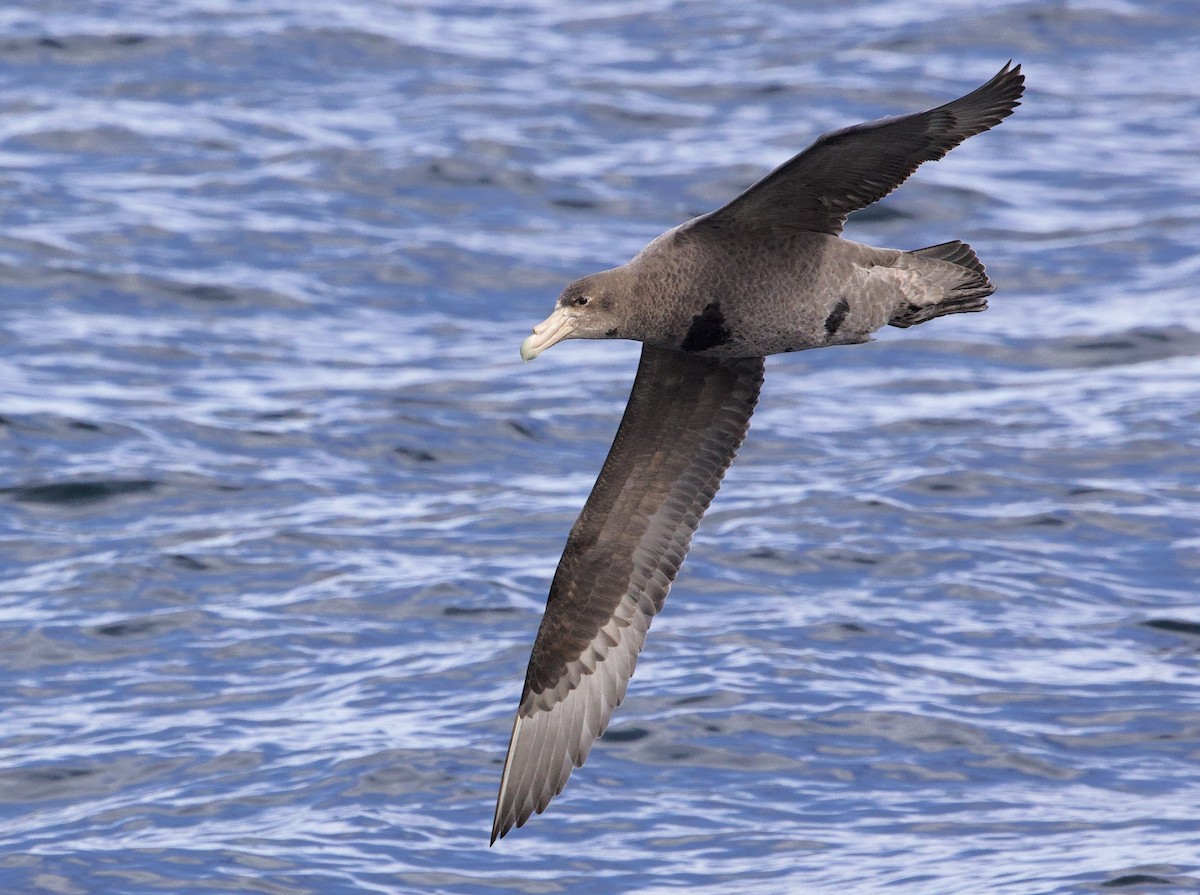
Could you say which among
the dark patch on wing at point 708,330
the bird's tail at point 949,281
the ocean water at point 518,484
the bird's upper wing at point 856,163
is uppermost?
the bird's upper wing at point 856,163

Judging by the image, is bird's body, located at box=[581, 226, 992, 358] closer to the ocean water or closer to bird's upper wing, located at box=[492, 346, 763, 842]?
bird's upper wing, located at box=[492, 346, 763, 842]

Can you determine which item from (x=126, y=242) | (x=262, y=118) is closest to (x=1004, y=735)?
(x=126, y=242)

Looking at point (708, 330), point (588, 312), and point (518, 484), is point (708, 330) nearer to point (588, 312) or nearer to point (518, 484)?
point (588, 312)

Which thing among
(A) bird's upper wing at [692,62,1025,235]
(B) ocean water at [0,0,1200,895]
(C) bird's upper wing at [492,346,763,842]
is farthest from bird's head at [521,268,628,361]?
(B) ocean water at [0,0,1200,895]

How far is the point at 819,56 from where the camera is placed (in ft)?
74.0

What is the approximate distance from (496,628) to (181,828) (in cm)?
253

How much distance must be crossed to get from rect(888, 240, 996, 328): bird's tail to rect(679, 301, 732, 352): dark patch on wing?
76cm

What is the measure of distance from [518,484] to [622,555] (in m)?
4.18

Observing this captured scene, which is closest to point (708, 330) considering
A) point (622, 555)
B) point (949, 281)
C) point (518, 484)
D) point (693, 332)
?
point (693, 332)

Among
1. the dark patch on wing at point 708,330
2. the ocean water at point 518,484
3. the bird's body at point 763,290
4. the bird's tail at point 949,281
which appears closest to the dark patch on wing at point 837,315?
the bird's body at point 763,290

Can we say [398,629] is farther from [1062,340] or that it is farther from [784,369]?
[1062,340]

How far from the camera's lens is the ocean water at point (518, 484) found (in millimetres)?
9672

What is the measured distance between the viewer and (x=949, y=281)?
8.12 metres

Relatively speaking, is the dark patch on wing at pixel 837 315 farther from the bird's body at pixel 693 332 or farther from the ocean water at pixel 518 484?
the ocean water at pixel 518 484
